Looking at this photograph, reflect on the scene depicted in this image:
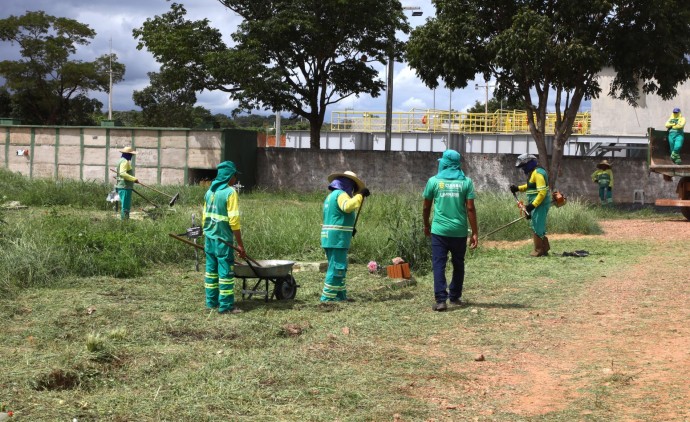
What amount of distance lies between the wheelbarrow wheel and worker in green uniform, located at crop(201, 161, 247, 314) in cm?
74

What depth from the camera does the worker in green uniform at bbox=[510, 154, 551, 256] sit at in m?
14.4

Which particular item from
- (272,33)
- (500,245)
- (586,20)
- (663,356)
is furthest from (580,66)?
(663,356)

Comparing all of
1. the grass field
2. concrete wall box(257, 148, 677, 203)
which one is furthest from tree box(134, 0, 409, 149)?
the grass field

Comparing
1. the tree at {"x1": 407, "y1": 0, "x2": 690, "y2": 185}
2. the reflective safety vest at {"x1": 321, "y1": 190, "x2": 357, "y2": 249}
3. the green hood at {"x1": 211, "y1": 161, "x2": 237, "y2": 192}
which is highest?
the tree at {"x1": 407, "y1": 0, "x2": 690, "y2": 185}

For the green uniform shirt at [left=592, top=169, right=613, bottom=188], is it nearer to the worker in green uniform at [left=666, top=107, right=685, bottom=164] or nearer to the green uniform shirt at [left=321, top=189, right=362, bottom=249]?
the worker in green uniform at [left=666, top=107, right=685, bottom=164]

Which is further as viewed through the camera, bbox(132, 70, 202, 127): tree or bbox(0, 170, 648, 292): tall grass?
bbox(132, 70, 202, 127): tree

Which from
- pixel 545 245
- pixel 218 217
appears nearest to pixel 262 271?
pixel 218 217

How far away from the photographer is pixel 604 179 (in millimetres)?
26672

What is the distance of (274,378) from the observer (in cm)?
676

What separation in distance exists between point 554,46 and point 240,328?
18.1 m

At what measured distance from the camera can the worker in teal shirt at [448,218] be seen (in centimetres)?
995

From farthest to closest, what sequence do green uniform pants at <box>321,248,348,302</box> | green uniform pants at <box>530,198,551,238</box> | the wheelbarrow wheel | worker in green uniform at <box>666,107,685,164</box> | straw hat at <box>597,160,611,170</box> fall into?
straw hat at <box>597,160,611,170</box> → worker in green uniform at <box>666,107,685,164</box> → green uniform pants at <box>530,198,551,238</box> → the wheelbarrow wheel → green uniform pants at <box>321,248,348,302</box>

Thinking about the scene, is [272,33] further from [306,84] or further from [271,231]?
[271,231]

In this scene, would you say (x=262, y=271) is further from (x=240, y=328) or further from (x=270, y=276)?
(x=240, y=328)
